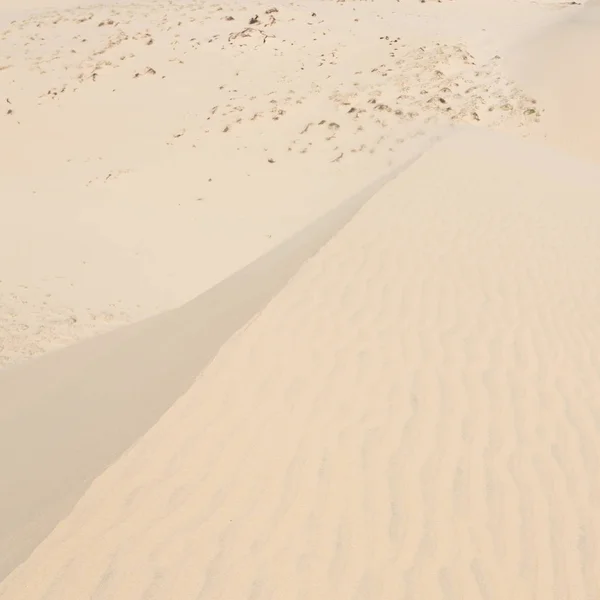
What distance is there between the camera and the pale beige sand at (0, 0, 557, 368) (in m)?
8.56

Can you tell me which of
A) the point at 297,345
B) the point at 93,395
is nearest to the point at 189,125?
the point at 93,395

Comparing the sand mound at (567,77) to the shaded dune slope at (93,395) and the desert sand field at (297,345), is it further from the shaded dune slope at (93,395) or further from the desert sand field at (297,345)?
the shaded dune slope at (93,395)

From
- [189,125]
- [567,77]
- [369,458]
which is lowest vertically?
[567,77]

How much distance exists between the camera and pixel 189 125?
13.2m

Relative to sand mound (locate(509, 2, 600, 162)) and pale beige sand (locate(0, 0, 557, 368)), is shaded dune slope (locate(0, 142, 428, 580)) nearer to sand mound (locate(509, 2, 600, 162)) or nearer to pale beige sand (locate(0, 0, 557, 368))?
pale beige sand (locate(0, 0, 557, 368))

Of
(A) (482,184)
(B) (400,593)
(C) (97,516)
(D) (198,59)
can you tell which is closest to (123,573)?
(C) (97,516)

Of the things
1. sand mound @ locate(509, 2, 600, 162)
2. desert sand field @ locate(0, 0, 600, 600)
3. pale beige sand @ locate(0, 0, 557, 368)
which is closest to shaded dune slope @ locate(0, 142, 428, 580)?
desert sand field @ locate(0, 0, 600, 600)

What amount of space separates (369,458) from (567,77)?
552 inches

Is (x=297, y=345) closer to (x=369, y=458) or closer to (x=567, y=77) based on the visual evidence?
(x=369, y=458)

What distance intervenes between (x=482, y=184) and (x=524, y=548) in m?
6.37

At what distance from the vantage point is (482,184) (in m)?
9.05

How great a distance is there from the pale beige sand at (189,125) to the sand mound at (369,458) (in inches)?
103

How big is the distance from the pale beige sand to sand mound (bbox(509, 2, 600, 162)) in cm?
56

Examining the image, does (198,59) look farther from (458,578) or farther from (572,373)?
(458,578)
